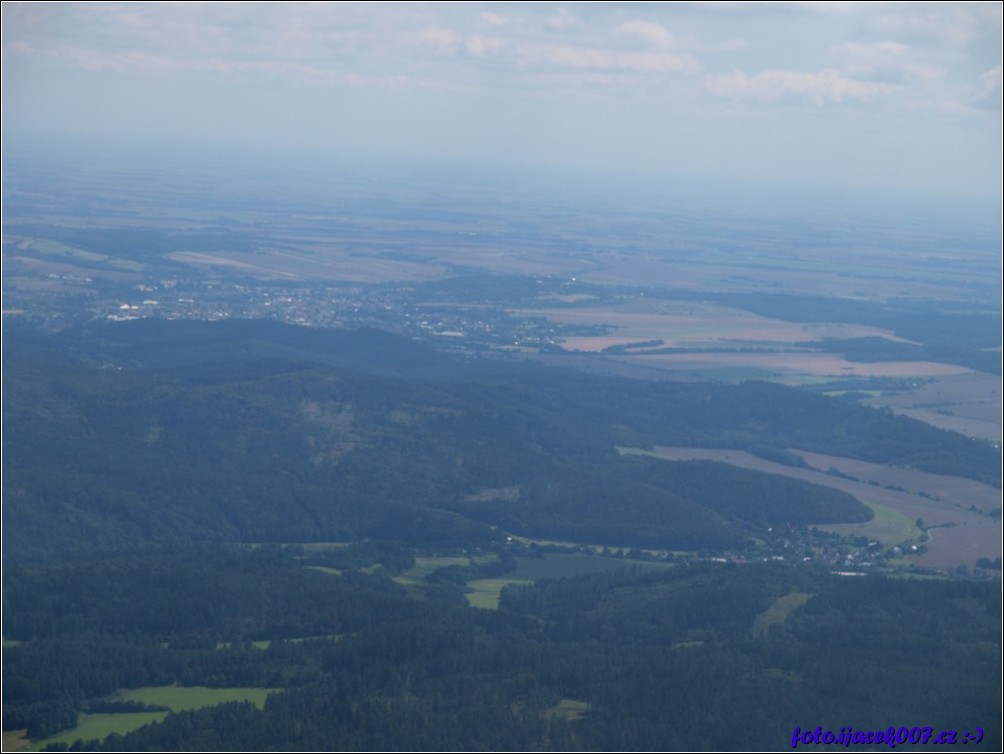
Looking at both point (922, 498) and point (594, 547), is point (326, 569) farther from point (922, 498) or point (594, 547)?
point (922, 498)

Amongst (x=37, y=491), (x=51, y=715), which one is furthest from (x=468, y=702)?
(x=37, y=491)

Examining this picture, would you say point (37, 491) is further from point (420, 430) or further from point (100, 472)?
point (420, 430)

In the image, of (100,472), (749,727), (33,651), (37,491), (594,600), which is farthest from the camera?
(100,472)

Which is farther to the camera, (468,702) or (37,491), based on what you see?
(37,491)

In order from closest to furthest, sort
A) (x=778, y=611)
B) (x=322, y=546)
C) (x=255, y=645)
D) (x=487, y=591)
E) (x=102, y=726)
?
(x=102, y=726), (x=255, y=645), (x=778, y=611), (x=487, y=591), (x=322, y=546)

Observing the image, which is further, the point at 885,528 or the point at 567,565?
the point at 885,528

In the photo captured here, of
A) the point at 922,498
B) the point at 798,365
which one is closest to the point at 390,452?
the point at 922,498

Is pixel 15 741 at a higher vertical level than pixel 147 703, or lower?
higher
